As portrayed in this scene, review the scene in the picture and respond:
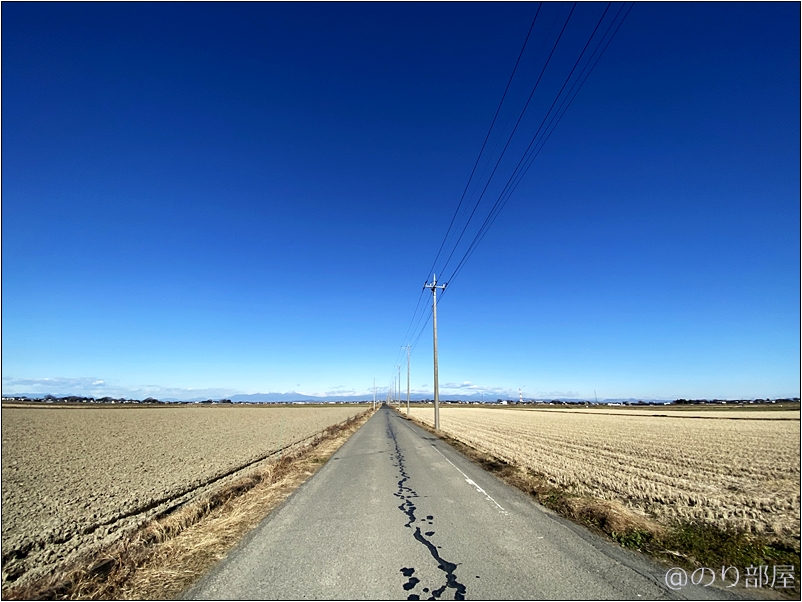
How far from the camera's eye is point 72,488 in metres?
12.9

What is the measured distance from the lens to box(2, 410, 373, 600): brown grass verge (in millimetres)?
4684

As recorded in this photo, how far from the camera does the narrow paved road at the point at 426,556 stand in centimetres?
468

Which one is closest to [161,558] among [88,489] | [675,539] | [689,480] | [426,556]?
[426,556]

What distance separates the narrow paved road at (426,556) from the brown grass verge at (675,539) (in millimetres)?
469

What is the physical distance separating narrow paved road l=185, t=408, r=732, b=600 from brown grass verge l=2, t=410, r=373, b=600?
1.23 feet

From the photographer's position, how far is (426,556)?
570cm

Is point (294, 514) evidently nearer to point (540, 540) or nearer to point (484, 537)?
point (484, 537)

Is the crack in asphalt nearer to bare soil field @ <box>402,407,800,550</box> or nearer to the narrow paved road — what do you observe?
the narrow paved road

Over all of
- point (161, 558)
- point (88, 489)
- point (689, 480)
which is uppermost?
point (161, 558)

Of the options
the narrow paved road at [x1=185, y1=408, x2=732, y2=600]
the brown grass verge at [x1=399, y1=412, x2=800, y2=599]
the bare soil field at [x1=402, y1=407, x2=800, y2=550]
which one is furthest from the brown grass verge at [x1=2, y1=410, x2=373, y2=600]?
the bare soil field at [x1=402, y1=407, x2=800, y2=550]

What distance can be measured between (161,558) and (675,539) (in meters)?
8.25

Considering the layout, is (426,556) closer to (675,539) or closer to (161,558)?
(161,558)

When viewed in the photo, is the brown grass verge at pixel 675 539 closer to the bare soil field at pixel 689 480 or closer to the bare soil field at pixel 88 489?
the bare soil field at pixel 689 480

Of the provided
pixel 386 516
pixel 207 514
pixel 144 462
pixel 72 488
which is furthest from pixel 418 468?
pixel 144 462
